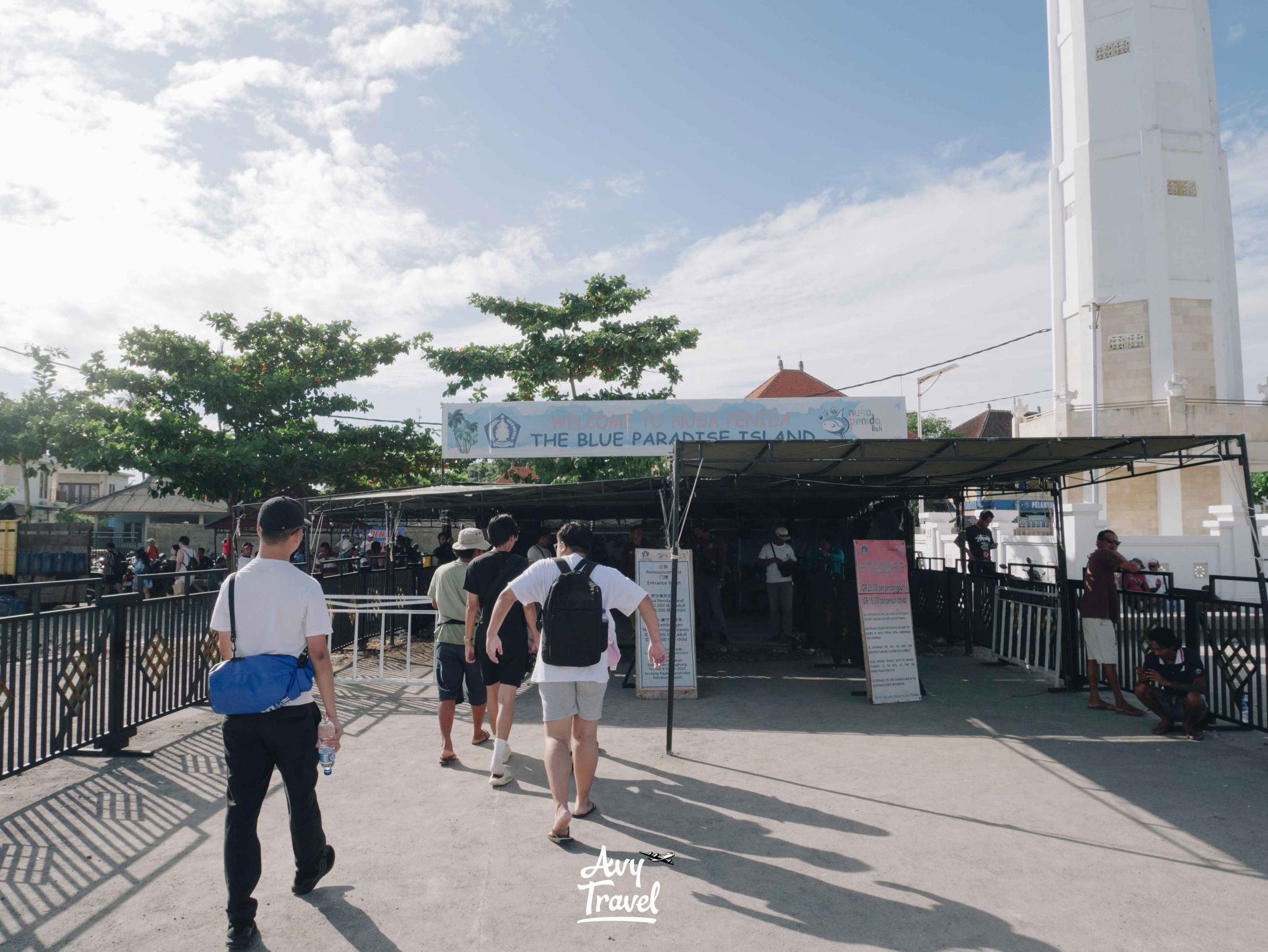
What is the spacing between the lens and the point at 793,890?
3889 mm

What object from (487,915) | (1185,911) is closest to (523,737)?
(487,915)

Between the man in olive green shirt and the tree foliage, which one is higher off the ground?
the tree foliage

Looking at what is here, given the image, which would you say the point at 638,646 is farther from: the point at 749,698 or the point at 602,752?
the point at 602,752

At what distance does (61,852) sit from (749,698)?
19.7ft

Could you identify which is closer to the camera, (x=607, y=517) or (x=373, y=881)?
(x=373, y=881)

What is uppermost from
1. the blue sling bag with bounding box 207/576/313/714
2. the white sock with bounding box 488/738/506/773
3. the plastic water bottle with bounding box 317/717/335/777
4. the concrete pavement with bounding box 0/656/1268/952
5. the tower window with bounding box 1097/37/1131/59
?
the tower window with bounding box 1097/37/1131/59

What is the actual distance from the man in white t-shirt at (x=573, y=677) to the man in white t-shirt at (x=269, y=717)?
125 centimetres

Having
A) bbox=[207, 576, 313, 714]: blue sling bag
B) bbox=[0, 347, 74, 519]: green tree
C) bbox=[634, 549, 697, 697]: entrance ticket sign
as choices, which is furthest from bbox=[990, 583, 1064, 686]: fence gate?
bbox=[0, 347, 74, 519]: green tree

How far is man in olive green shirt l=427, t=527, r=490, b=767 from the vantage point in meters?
6.18

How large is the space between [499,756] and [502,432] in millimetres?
7971

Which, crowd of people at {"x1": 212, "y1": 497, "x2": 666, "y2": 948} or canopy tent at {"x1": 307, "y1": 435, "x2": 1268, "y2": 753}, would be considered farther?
canopy tent at {"x1": 307, "y1": 435, "x2": 1268, "y2": 753}

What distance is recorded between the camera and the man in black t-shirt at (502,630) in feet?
18.3

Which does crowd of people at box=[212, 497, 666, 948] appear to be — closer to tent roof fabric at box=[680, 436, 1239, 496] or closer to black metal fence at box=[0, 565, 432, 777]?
black metal fence at box=[0, 565, 432, 777]

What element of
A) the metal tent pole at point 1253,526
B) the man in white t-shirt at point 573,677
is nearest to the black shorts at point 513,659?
the man in white t-shirt at point 573,677
